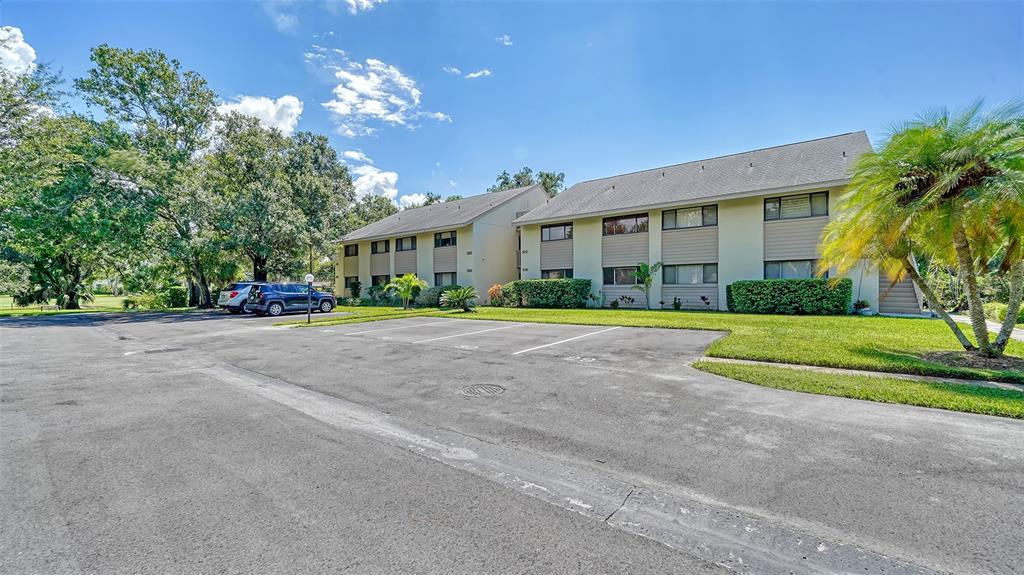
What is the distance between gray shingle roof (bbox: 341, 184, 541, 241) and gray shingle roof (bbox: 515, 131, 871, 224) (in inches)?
149

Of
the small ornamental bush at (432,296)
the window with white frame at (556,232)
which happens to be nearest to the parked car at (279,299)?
the small ornamental bush at (432,296)

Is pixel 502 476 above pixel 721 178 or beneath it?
beneath

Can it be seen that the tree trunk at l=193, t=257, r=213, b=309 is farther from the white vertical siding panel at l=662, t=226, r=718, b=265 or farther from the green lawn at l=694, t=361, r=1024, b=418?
the green lawn at l=694, t=361, r=1024, b=418

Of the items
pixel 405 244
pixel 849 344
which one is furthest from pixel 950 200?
pixel 405 244

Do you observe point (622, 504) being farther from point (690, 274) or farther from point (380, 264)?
point (380, 264)

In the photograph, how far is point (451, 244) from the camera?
85.7 ft

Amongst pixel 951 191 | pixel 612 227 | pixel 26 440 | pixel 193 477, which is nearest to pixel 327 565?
pixel 193 477

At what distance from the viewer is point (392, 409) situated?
16.2 ft

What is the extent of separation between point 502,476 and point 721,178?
19747mm

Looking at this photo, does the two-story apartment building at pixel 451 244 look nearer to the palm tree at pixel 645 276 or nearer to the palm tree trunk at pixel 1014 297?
the palm tree at pixel 645 276

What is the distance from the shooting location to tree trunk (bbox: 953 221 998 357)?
6763 mm

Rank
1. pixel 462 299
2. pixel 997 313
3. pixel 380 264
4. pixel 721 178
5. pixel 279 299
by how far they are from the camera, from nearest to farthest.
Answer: pixel 997 313 < pixel 721 178 < pixel 279 299 < pixel 462 299 < pixel 380 264

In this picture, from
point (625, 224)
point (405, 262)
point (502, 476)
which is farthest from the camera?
point (405, 262)

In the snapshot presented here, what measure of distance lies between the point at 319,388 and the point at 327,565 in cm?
426
